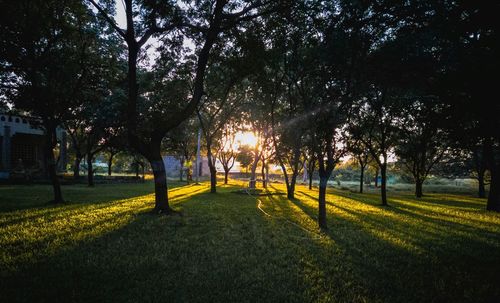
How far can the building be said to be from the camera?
31656 mm

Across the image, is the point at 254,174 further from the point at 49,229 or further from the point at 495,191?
the point at 49,229

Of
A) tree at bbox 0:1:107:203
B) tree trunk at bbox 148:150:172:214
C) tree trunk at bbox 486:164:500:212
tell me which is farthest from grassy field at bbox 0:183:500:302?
tree trunk at bbox 486:164:500:212

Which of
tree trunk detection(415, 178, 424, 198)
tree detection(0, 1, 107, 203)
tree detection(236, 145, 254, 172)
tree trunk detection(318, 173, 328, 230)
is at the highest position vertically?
tree detection(0, 1, 107, 203)

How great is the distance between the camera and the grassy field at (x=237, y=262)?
13.9ft

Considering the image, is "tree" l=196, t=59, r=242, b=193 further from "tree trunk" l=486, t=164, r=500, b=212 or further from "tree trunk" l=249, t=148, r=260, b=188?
"tree trunk" l=486, t=164, r=500, b=212

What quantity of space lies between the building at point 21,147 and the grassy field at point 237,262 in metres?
28.9

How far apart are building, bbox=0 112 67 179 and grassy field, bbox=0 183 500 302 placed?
2890cm

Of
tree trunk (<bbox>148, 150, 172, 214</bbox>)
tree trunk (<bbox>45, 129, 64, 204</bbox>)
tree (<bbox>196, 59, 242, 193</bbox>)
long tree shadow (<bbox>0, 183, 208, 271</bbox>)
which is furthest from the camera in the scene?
tree (<bbox>196, 59, 242, 193</bbox>)

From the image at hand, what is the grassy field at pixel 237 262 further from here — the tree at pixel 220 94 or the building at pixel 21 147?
the building at pixel 21 147

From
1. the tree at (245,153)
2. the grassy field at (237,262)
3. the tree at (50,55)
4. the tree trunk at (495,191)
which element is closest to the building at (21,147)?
the tree at (50,55)

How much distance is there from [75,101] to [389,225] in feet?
59.7

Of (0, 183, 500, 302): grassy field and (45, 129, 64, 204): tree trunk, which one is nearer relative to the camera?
(0, 183, 500, 302): grassy field

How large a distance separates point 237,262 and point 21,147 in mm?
43488

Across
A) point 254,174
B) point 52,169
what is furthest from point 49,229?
point 254,174
